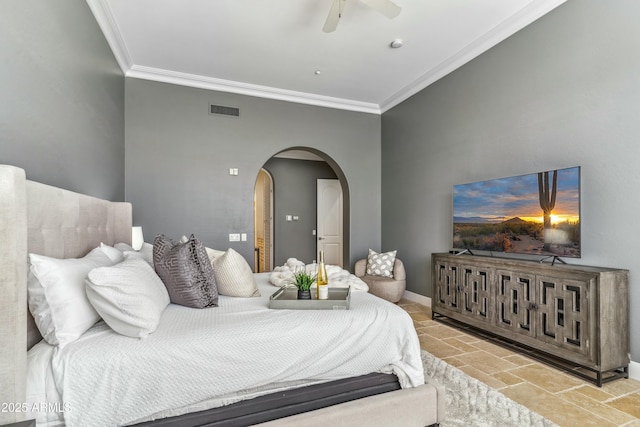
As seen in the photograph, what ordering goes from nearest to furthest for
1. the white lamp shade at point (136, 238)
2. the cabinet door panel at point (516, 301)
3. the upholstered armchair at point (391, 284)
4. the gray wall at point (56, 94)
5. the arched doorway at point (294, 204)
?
the gray wall at point (56, 94)
the cabinet door panel at point (516, 301)
the white lamp shade at point (136, 238)
the upholstered armchair at point (391, 284)
the arched doorway at point (294, 204)

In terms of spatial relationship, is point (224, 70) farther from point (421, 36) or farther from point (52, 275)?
point (52, 275)

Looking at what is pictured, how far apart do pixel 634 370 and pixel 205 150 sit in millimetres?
4916

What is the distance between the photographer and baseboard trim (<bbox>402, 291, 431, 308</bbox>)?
4.63 m

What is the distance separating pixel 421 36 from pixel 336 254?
5.06 meters

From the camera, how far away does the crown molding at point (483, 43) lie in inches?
121

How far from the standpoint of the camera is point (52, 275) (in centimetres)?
143

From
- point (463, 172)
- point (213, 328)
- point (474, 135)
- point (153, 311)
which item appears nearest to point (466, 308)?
point (463, 172)

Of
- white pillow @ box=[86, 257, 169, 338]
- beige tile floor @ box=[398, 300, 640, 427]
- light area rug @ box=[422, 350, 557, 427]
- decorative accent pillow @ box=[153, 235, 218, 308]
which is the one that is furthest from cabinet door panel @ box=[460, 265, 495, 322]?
white pillow @ box=[86, 257, 169, 338]

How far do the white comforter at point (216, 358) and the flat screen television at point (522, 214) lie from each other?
1.79 metres

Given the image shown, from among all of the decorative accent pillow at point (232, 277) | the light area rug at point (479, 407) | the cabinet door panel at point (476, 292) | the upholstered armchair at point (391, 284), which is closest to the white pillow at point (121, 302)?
the decorative accent pillow at point (232, 277)

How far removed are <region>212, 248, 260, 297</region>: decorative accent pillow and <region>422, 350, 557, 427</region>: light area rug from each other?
4.46 ft

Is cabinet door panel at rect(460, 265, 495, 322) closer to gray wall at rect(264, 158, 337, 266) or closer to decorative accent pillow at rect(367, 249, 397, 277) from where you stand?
decorative accent pillow at rect(367, 249, 397, 277)

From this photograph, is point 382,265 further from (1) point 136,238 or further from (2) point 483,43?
(1) point 136,238

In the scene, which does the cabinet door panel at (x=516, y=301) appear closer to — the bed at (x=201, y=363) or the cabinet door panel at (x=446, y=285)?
the cabinet door panel at (x=446, y=285)
